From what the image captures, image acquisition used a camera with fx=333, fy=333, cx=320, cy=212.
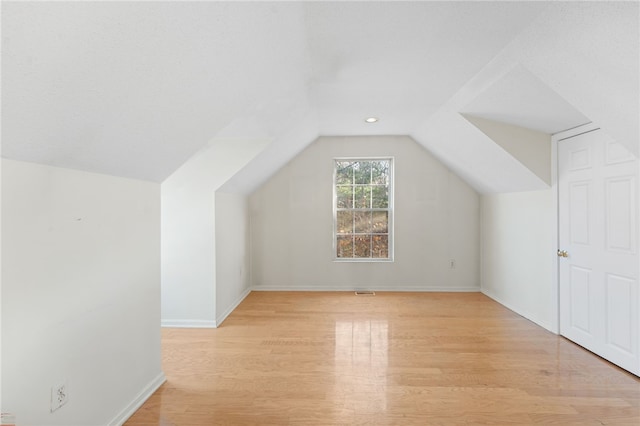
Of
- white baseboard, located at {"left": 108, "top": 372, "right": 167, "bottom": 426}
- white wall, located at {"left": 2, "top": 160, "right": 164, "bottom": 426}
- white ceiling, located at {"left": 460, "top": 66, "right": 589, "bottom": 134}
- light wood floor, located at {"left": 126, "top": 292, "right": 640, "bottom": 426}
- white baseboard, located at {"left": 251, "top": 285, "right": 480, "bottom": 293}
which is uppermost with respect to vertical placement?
white ceiling, located at {"left": 460, "top": 66, "right": 589, "bottom": 134}

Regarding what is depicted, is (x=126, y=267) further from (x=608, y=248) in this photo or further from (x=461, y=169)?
(x=461, y=169)

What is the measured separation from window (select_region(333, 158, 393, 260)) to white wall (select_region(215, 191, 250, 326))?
4.66ft

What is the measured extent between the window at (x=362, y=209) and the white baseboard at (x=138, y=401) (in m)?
3.19

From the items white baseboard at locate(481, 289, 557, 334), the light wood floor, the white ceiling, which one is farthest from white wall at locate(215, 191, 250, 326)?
white baseboard at locate(481, 289, 557, 334)

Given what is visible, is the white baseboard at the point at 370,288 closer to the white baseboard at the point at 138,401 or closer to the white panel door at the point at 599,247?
the white panel door at the point at 599,247

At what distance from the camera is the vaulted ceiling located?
107cm

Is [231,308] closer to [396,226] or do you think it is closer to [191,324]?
[191,324]

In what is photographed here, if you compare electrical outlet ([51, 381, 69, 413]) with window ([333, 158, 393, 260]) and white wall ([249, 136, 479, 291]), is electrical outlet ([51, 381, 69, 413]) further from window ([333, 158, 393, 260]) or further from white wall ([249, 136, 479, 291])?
window ([333, 158, 393, 260])

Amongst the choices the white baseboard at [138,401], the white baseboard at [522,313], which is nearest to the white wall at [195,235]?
the white baseboard at [138,401]

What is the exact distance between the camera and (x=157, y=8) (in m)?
1.14

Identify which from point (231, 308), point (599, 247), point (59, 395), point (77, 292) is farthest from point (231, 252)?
point (599, 247)

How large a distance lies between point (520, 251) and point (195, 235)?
12.2 feet

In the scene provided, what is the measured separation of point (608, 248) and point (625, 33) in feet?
6.08

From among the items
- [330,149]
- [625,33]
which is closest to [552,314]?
[625,33]
